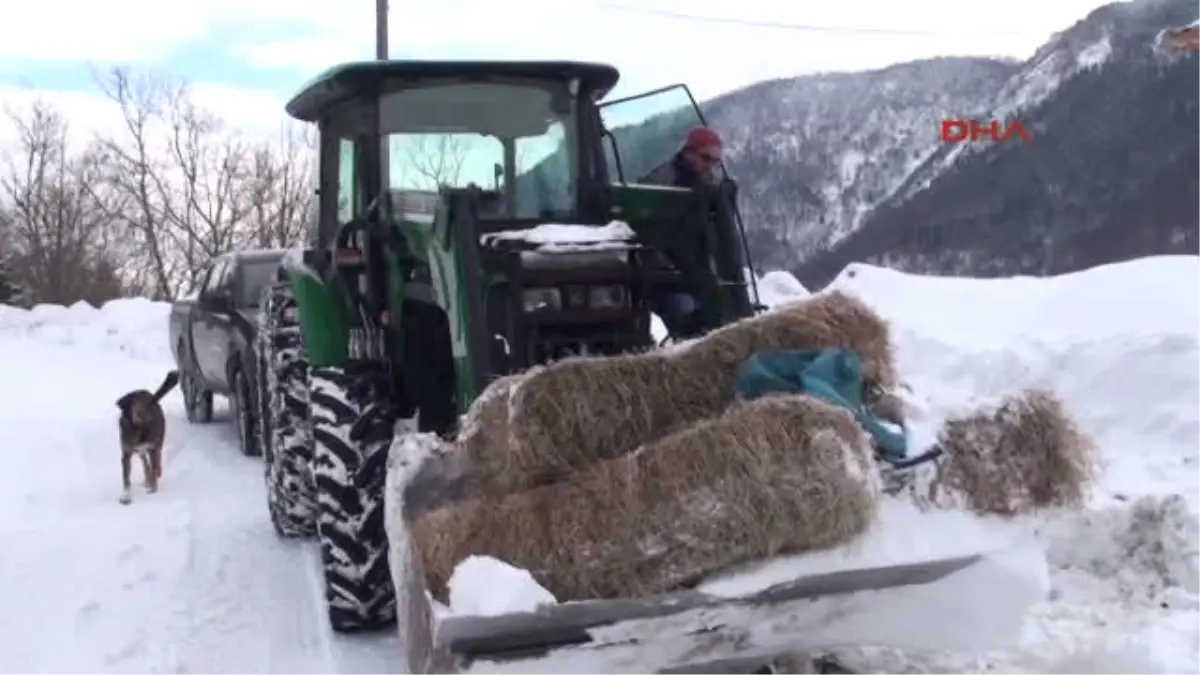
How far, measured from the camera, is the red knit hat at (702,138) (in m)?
6.29

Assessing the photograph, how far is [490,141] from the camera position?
6250 millimetres

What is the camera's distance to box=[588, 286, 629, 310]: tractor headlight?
17.3 feet

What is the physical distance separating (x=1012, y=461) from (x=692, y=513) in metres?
1.01

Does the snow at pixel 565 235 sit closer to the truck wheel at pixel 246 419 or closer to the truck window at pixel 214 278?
the truck wheel at pixel 246 419

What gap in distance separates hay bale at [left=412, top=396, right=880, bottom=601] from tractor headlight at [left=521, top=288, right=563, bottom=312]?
135 cm

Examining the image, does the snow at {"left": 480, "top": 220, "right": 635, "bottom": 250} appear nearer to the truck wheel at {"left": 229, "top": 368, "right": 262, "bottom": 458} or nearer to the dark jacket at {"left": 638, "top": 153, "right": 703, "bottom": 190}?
the dark jacket at {"left": 638, "top": 153, "right": 703, "bottom": 190}

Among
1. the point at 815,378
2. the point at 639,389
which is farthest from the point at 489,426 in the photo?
the point at 815,378

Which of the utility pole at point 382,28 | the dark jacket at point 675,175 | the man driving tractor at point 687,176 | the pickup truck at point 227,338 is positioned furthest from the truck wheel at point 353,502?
the utility pole at point 382,28

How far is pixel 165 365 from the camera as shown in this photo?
21.6 meters

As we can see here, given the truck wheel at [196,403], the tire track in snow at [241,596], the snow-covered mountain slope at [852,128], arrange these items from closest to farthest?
the tire track in snow at [241,596] → the truck wheel at [196,403] → the snow-covered mountain slope at [852,128]

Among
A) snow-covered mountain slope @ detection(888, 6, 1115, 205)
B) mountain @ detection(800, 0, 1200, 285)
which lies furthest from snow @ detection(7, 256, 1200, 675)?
snow-covered mountain slope @ detection(888, 6, 1115, 205)

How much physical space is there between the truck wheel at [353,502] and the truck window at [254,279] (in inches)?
246

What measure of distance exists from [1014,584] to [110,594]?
4861 mm

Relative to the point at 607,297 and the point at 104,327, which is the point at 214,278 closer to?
the point at 607,297
